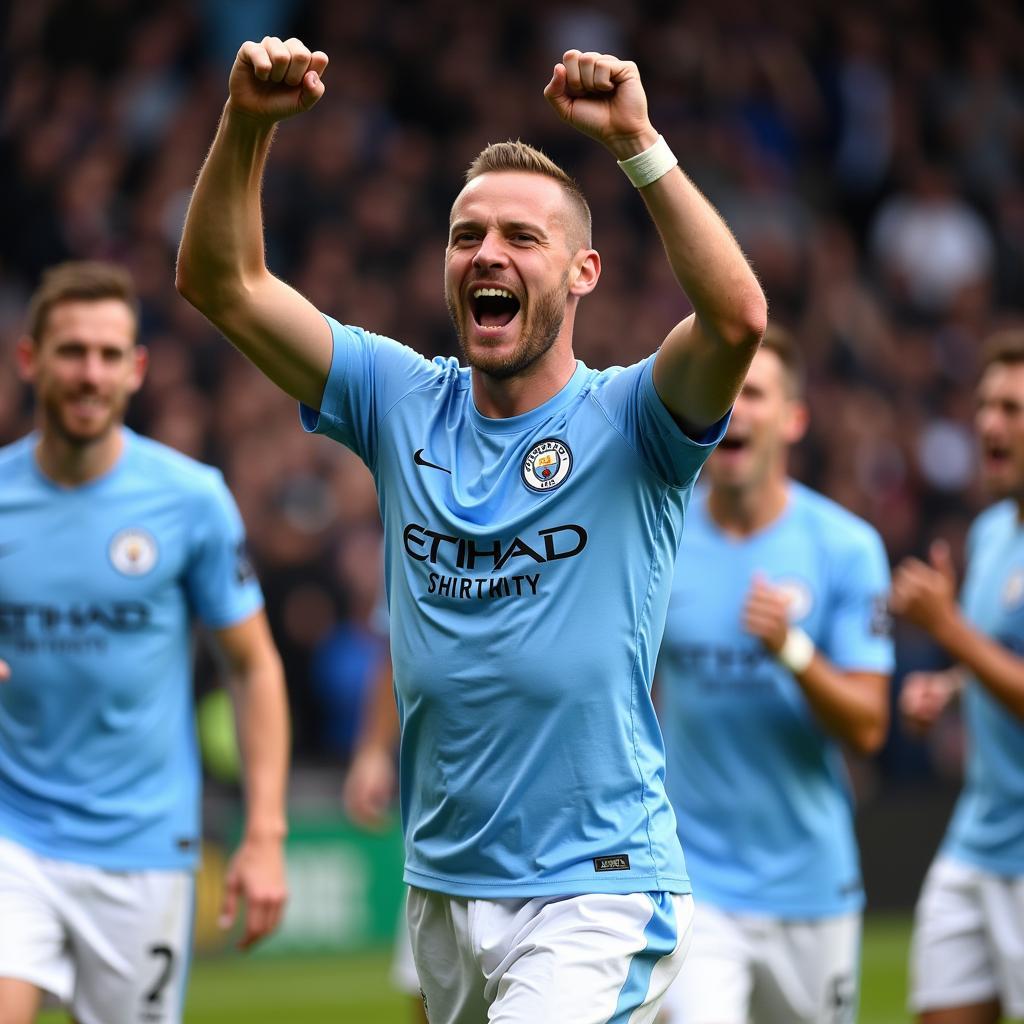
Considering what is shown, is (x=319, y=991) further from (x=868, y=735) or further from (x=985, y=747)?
(x=868, y=735)

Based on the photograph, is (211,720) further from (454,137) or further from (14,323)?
(454,137)

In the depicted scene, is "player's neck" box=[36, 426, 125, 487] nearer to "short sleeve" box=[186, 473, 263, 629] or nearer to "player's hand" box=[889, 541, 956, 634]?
"short sleeve" box=[186, 473, 263, 629]

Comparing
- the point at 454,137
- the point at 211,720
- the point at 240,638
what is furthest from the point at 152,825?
the point at 454,137

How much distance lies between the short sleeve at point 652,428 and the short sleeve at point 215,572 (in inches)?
82.0

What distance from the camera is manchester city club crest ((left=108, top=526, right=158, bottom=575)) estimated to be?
20.5ft

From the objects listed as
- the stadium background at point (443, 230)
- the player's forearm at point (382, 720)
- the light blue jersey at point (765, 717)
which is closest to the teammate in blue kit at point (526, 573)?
the light blue jersey at point (765, 717)

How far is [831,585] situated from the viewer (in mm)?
7078

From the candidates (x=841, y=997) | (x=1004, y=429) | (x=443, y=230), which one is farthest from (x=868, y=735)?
(x=443, y=230)

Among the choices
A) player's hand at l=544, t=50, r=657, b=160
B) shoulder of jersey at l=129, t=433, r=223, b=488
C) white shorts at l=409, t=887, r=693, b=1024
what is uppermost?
player's hand at l=544, t=50, r=657, b=160

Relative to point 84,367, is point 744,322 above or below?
above

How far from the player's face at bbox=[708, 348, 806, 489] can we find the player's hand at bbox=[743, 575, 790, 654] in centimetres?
63

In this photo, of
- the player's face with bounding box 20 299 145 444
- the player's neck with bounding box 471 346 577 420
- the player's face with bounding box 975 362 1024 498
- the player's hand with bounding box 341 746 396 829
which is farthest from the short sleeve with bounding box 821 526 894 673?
the player's face with bounding box 20 299 145 444

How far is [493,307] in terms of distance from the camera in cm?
471

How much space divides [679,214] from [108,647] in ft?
8.89
